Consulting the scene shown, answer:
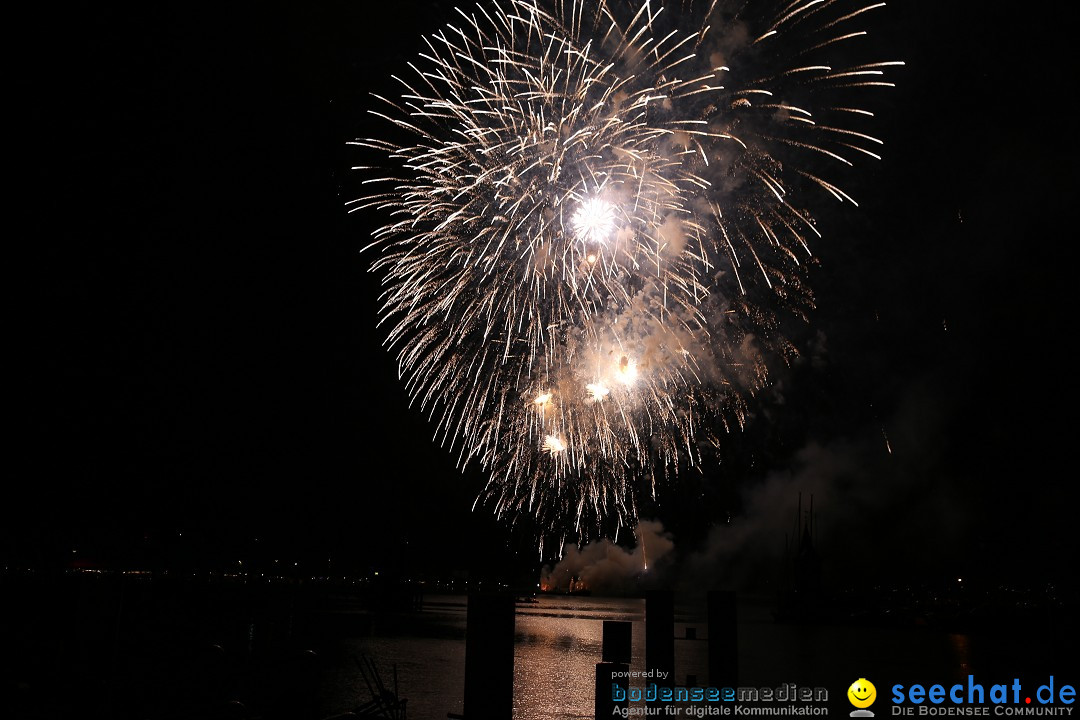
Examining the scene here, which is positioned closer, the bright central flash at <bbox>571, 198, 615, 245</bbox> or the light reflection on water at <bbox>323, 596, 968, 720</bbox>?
the bright central flash at <bbox>571, 198, 615, 245</bbox>

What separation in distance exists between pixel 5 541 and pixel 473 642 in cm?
12017

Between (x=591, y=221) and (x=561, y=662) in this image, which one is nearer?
(x=591, y=221)

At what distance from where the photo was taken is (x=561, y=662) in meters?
42.4

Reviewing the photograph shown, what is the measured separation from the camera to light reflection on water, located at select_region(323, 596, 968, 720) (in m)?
28.0

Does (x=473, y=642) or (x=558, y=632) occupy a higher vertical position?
(x=473, y=642)

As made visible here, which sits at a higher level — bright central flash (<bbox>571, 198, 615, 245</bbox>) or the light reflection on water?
bright central flash (<bbox>571, 198, 615, 245</bbox>)

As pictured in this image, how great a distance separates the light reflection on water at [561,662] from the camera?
91.8 feet

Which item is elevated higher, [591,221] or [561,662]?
[591,221]

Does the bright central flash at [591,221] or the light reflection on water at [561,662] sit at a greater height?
the bright central flash at [591,221]

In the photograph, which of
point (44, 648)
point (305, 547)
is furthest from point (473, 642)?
point (305, 547)

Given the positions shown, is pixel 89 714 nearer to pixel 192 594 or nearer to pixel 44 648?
pixel 44 648

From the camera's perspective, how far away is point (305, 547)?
6299 inches

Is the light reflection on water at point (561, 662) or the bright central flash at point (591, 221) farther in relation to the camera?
the light reflection on water at point (561, 662)

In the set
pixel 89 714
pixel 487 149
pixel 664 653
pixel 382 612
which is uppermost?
pixel 487 149
